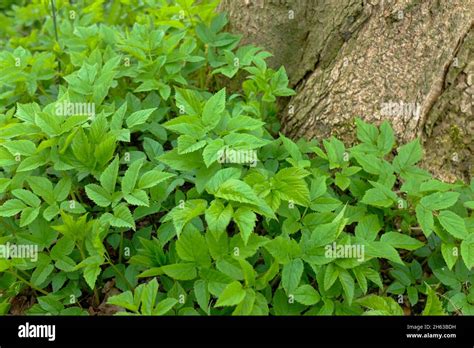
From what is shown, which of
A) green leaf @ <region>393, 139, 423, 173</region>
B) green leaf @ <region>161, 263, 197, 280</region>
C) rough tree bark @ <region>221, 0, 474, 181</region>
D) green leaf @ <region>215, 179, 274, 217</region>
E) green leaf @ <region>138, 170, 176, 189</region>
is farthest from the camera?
rough tree bark @ <region>221, 0, 474, 181</region>

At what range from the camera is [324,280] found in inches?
103

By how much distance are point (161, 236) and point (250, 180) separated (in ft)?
1.77

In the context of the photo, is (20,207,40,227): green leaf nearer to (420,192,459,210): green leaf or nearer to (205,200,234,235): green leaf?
(205,200,234,235): green leaf

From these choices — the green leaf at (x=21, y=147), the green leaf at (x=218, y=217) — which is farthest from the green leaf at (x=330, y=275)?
the green leaf at (x=21, y=147)

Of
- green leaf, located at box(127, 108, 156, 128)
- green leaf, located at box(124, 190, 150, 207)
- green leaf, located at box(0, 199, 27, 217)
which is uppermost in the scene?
green leaf, located at box(127, 108, 156, 128)

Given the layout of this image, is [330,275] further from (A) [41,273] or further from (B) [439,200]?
(A) [41,273]

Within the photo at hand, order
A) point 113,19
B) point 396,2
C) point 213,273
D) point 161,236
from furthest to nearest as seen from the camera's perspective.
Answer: point 113,19, point 396,2, point 161,236, point 213,273

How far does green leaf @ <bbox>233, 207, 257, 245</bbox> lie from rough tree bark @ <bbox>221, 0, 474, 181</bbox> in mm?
991

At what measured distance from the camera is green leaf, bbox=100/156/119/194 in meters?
2.80

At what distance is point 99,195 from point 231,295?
88 centimetres

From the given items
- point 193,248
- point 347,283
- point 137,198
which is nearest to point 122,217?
point 137,198

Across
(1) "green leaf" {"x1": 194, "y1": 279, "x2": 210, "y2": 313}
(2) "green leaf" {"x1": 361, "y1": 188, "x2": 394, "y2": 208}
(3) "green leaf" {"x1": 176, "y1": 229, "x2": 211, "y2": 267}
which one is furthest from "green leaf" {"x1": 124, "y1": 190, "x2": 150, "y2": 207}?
(2) "green leaf" {"x1": 361, "y1": 188, "x2": 394, "y2": 208}
